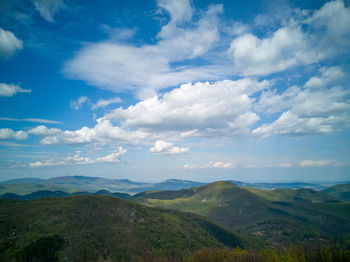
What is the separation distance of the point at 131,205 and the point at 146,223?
22.7m

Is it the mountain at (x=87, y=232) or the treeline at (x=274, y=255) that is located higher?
the treeline at (x=274, y=255)

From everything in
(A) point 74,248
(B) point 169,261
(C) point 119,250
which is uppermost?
(B) point 169,261

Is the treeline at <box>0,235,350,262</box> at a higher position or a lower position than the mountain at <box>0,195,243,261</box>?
higher

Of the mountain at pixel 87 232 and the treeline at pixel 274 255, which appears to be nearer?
the treeline at pixel 274 255

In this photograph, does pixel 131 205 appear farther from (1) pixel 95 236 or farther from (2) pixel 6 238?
(2) pixel 6 238

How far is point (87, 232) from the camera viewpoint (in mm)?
89750

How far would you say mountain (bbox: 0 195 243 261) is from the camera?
67625mm

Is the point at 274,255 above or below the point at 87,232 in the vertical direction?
above

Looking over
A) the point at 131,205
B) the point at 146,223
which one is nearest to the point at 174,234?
the point at 146,223

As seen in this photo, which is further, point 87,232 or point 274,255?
point 87,232

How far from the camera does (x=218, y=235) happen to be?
6944 inches

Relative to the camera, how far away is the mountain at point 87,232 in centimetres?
6762

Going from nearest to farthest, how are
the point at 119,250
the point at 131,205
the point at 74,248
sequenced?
the point at 74,248
the point at 119,250
the point at 131,205

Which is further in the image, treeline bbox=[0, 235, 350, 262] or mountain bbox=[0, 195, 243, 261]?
mountain bbox=[0, 195, 243, 261]
